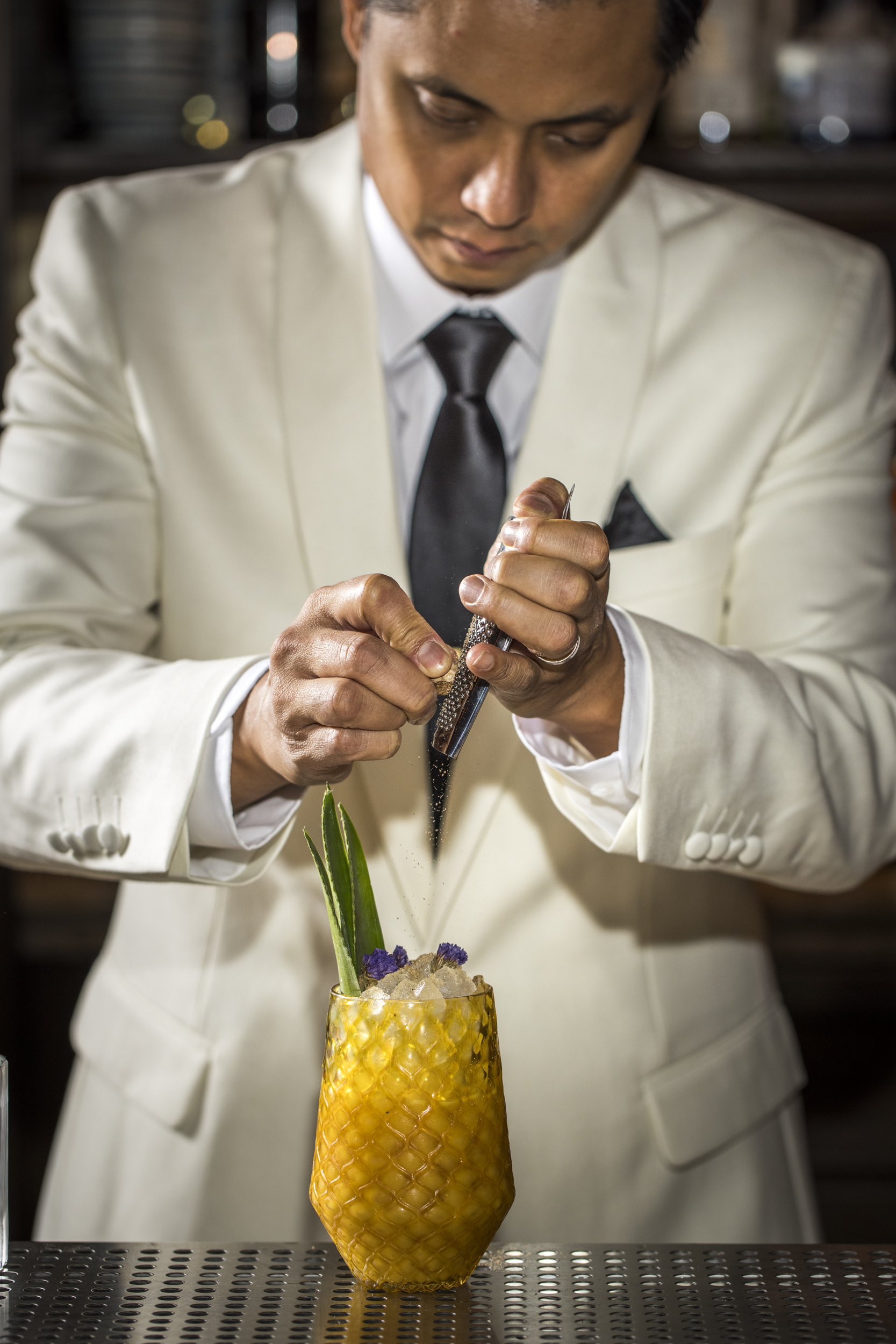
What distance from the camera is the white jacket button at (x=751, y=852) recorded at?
3.33 feet

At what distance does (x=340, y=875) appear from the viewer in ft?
2.48

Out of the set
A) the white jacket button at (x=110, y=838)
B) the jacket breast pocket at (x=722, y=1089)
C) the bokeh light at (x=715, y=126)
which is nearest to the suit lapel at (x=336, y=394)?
the white jacket button at (x=110, y=838)

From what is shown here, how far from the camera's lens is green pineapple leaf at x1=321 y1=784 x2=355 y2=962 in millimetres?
747

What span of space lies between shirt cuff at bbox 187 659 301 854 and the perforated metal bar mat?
0.92 feet

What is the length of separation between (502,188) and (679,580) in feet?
1.07

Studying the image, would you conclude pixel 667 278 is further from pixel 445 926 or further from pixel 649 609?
pixel 445 926

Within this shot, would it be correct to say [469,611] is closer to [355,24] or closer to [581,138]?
[581,138]

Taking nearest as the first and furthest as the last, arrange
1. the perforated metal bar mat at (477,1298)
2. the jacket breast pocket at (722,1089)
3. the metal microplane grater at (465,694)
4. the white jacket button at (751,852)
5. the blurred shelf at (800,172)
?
the perforated metal bar mat at (477,1298) < the metal microplane grater at (465,694) < the white jacket button at (751,852) < the jacket breast pocket at (722,1089) < the blurred shelf at (800,172)

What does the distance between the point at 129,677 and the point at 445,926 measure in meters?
0.30

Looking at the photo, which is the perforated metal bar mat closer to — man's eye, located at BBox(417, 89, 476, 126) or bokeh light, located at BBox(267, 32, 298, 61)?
man's eye, located at BBox(417, 89, 476, 126)

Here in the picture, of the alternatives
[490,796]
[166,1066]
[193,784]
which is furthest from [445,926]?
[166,1066]

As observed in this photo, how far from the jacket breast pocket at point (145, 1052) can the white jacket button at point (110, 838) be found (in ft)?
0.89

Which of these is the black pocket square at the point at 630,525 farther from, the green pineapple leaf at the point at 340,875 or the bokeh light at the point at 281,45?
the bokeh light at the point at 281,45

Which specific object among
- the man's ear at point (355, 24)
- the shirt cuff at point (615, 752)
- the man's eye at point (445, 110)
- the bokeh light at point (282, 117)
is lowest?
the shirt cuff at point (615, 752)
